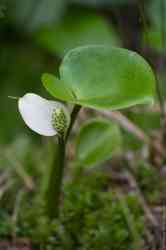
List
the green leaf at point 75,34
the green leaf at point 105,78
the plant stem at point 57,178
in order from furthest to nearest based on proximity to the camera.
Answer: the green leaf at point 75,34
the plant stem at point 57,178
the green leaf at point 105,78

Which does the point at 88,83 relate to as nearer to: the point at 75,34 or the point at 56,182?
the point at 56,182

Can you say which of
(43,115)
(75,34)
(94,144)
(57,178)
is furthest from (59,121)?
(75,34)

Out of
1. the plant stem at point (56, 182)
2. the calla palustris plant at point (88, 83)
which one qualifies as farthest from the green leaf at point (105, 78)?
the plant stem at point (56, 182)

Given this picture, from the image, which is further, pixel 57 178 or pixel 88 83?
pixel 57 178

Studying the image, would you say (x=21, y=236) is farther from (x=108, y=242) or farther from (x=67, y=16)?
(x=67, y=16)

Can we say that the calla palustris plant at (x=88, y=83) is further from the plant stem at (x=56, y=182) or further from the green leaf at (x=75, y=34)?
the green leaf at (x=75, y=34)

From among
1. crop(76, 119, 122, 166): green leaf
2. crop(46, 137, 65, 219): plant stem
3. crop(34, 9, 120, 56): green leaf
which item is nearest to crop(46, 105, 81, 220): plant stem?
crop(46, 137, 65, 219): plant stem
